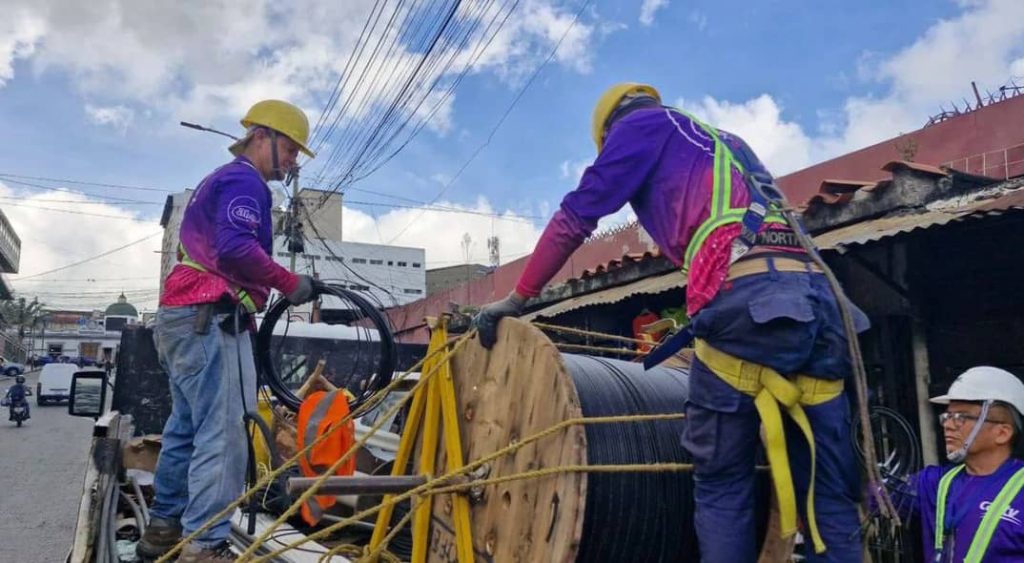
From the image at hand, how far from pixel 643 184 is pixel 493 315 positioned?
2.05 feet

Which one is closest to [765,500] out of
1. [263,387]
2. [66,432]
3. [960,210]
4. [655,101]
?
[655,101]

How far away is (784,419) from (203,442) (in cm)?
224

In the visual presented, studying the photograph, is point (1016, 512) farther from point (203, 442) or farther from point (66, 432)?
point (66, 432)

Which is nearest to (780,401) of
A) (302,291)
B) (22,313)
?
(302,291)

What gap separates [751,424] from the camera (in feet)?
6.77

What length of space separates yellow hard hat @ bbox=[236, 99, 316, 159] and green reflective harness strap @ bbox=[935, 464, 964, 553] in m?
3.15

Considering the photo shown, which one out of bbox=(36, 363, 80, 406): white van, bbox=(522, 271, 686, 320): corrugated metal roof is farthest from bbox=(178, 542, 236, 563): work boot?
bbox=(36, 363, 80, 406): white van

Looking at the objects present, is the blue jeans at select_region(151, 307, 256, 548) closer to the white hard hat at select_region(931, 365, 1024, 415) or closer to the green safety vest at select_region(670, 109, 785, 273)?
the green safety vest at select_region(670, 109, 785, 273)

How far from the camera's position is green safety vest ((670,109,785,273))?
2160 millimetres

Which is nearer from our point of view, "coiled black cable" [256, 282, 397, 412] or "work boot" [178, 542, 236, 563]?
"work boot" [178, 542, 236, 563]

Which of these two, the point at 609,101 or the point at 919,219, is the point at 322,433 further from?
the point at 919,219

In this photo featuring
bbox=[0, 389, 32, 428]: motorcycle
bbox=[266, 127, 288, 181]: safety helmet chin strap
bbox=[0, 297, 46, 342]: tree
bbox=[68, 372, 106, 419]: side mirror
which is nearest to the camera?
bbox=[266, 127, 288, 181]: safety helmet chin strap

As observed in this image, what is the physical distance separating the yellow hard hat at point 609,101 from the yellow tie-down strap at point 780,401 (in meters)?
0.89

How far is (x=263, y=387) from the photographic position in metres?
4.73
